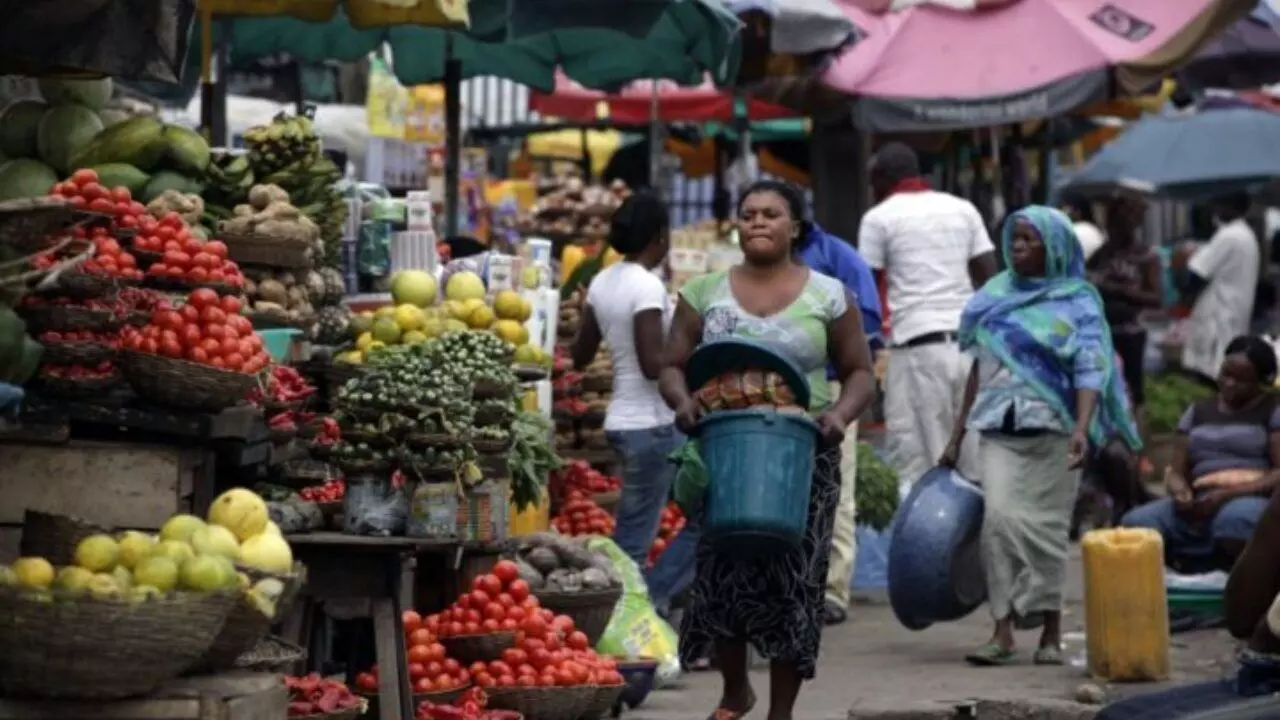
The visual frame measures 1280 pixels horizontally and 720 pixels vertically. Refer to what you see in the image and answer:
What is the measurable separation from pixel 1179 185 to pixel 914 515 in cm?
1805

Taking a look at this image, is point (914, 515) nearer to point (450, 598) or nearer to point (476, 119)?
point (450, 598)

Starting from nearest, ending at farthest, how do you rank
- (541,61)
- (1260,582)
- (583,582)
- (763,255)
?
(1260,582)
(763,255)
(583,582)
(541,61)

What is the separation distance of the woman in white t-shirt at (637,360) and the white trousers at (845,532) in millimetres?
1341

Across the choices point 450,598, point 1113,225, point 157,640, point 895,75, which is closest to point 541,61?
point 895,75

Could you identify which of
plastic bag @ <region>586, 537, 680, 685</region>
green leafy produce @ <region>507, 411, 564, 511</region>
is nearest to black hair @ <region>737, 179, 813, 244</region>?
green leafy produce @ <region>507, 411, 564, 511</region>

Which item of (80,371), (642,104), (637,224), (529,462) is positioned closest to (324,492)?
(80,371)

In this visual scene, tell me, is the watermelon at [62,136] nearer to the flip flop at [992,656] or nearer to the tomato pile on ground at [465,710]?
the tomato pile on ground at [465,710]

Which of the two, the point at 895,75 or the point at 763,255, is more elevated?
the point at 895,75

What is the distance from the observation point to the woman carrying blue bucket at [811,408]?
9.44 meters

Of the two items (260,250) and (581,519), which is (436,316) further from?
(581,519)

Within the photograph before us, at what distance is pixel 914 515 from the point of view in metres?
12.0

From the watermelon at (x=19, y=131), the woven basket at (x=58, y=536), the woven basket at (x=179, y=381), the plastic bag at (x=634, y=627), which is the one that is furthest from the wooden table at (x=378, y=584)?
the plastic bag at (x=634, y=627)

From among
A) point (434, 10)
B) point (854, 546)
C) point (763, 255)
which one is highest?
point (434, 10)

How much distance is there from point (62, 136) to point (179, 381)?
70.6 inches
